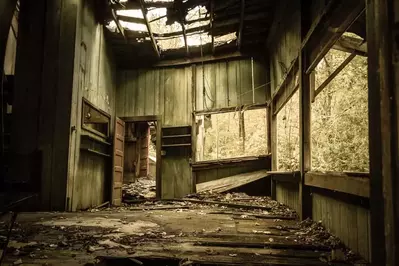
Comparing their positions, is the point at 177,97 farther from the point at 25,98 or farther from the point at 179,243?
the point at 179,243

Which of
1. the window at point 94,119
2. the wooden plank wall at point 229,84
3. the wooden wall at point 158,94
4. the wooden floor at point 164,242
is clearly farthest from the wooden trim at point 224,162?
the wooden floor at point 164,242

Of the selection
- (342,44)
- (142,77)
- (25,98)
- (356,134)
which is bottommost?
(356,134)

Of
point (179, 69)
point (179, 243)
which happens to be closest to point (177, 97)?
point (179, 69)

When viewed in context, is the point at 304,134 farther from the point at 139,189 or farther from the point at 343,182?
the point at 139,189

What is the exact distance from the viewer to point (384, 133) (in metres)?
1.65

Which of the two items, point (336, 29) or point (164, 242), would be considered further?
point (336, 29)

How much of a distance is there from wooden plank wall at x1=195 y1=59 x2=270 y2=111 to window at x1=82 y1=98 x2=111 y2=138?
261cm

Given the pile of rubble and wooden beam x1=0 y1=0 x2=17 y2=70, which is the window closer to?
the pile of rubble

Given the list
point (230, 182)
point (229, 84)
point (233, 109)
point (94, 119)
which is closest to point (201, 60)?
point (229, 84)

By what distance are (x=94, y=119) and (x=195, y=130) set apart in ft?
9.08

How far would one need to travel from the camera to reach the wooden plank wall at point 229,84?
26.7 ft

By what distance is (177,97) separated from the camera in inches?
339

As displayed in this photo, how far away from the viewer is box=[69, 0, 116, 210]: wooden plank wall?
598cm

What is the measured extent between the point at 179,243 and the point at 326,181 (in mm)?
1676
